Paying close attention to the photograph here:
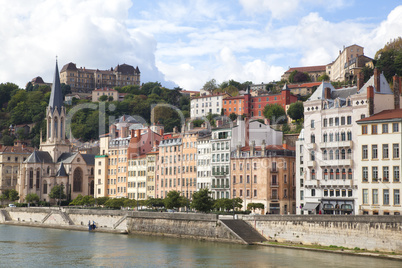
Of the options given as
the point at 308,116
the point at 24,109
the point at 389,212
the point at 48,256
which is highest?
the point at 24,109

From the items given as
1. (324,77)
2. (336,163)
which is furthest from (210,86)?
(336,163)

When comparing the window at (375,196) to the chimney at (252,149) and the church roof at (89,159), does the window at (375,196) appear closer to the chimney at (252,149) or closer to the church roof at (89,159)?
the chimney at (252,149)

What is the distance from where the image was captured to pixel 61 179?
428 ft

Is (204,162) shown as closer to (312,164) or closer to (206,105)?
(312,164)

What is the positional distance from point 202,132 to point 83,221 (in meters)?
21.6

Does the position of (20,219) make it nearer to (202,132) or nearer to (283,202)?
A: (202,132)

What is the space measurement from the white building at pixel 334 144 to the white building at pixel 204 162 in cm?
1887

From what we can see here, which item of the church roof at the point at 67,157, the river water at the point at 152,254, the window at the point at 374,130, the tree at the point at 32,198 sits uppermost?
the church roof at the point at 67,157

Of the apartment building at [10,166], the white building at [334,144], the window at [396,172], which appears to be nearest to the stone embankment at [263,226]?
the window at [396,172]

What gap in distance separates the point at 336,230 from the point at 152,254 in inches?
656

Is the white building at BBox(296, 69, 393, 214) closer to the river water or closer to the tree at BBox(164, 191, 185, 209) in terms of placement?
the river water

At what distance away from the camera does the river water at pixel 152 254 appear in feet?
180

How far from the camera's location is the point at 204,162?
319 feet

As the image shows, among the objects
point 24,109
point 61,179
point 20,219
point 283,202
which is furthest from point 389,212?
point 24,109
